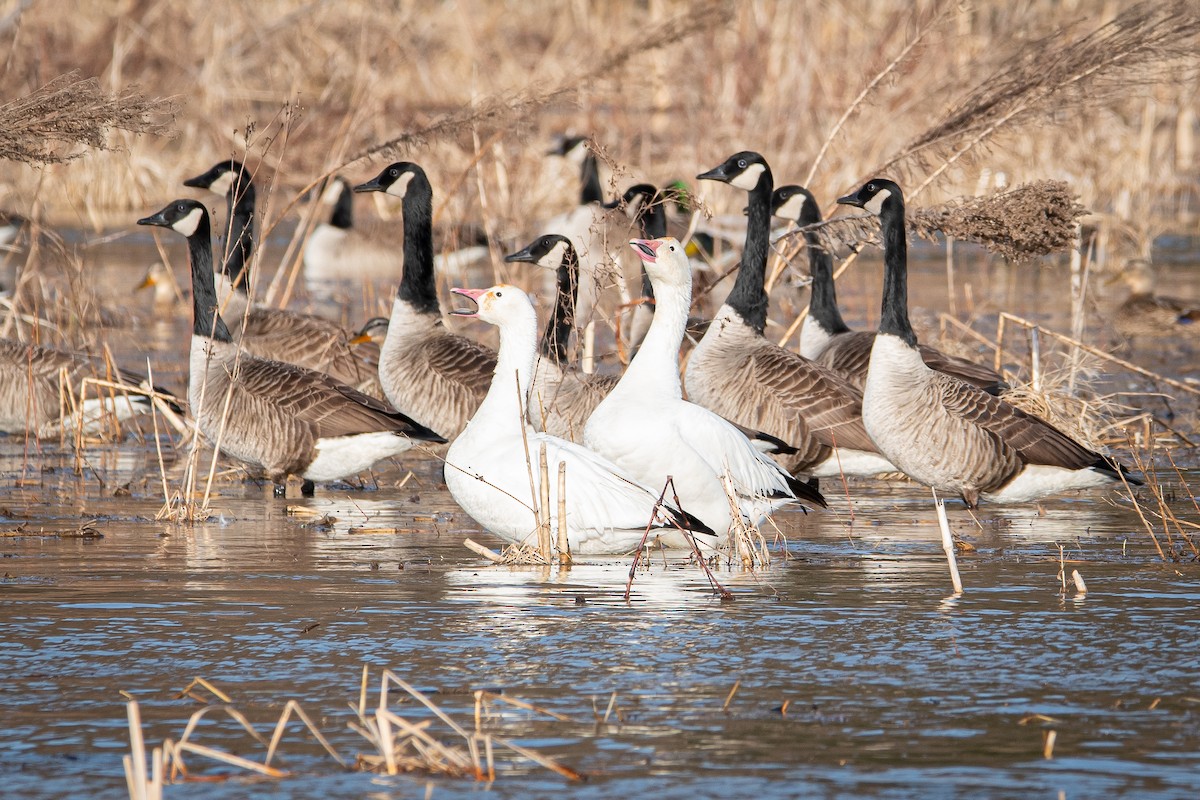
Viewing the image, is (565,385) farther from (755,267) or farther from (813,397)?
(755,267)

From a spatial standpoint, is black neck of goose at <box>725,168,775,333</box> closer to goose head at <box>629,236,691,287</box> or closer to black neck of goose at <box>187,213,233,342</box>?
goose head at <box>629,236,691,287</box>

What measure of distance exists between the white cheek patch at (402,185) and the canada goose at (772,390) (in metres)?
2.52

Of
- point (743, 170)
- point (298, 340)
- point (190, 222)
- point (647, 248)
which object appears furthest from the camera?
point (298, 340)

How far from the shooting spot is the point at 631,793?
4.18m

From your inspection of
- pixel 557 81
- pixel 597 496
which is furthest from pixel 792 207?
pixel 557 81

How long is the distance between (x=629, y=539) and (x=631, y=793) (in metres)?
3.07

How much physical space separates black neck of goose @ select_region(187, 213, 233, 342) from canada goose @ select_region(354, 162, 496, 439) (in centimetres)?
127

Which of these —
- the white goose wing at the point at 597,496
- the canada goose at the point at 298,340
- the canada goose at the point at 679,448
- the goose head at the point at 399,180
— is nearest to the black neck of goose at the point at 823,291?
the goose head at the point at 399,180

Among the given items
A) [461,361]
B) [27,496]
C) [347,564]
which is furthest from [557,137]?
[347,564]

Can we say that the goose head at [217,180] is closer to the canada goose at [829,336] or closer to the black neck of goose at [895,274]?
the canada goose at [829,336]

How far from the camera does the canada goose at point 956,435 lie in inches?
356

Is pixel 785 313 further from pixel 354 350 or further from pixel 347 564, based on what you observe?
pixel 347 564

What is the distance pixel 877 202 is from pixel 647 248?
2.13 metres

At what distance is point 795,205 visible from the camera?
1216 centimetres
